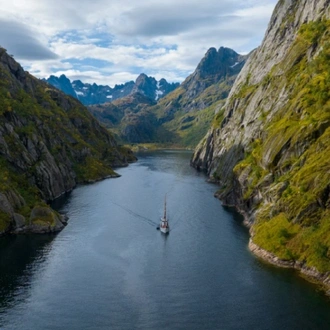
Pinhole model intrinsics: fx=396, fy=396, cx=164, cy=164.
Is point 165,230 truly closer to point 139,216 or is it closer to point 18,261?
point 139,216

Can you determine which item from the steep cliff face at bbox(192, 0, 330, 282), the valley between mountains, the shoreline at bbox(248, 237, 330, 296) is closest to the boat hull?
the valley between mountains

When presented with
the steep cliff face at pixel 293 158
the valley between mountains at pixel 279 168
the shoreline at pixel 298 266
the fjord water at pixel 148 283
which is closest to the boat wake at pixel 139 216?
the fjord water at pixel 148 283

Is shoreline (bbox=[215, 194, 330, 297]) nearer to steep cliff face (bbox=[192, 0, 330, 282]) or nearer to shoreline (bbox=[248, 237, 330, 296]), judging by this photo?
shoreline (bbox=[248, 237, 330, 296])

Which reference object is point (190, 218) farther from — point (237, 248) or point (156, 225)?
point (237, 248)

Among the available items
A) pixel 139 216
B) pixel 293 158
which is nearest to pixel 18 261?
pixel 139 216

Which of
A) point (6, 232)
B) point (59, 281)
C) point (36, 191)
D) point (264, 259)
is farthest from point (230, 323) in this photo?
point (36, 191)

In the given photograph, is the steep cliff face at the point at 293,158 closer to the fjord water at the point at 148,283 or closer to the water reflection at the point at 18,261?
the fjord water at the point at 148,283
